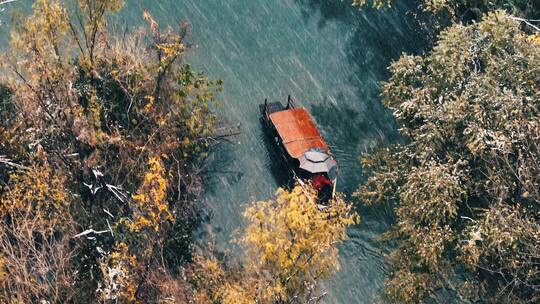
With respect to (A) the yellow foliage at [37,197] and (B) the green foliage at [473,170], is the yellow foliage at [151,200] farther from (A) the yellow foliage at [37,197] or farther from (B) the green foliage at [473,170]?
(B) the green foliage at [473,170]

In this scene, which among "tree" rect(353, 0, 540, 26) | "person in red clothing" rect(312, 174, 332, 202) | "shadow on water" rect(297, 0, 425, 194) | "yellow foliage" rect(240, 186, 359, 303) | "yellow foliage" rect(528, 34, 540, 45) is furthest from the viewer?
"shadow on water" rect(297, 0, 425, 194)

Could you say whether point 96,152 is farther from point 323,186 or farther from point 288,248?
point 323,186

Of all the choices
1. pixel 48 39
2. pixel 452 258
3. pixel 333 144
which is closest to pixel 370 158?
pixel 333 144

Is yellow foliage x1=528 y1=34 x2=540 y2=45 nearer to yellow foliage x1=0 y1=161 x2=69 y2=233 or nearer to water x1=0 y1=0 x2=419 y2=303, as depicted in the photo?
water x1=0 y1=0 x2=419 y2=303

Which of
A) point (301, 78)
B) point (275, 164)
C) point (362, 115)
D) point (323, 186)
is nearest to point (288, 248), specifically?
point (323, 186)

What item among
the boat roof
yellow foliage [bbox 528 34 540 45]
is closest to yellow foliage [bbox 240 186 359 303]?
the boat roof

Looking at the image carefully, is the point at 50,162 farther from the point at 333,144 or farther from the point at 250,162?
the point at 333,144

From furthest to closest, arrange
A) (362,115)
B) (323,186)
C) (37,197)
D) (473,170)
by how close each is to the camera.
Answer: (362,115) → (323,186) → (473,170) → (37,197)
